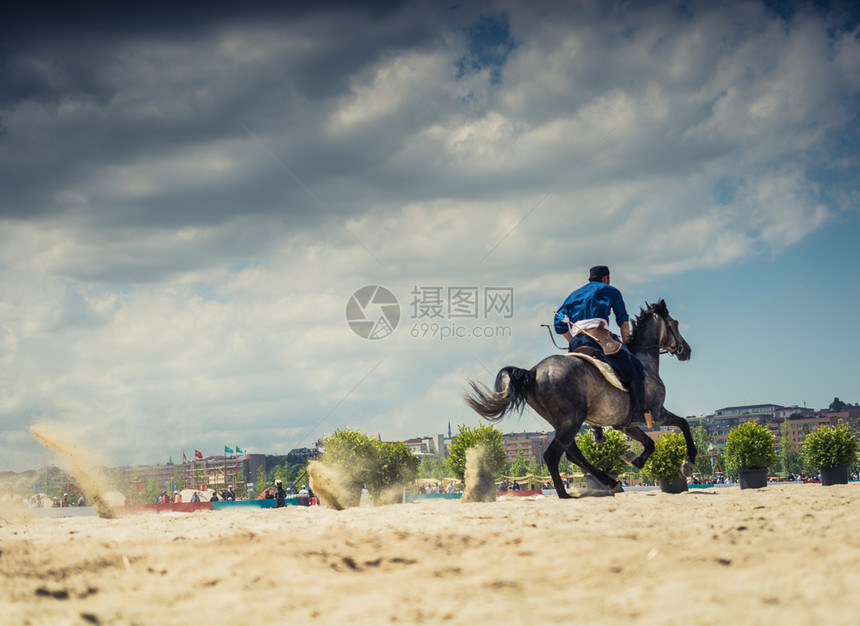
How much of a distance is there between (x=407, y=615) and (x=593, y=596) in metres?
1.23

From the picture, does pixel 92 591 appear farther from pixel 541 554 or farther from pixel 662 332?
pixel 662 332

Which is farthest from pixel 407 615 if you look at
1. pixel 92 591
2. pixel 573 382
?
pixel 573 382

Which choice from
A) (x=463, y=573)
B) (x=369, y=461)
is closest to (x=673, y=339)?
(x=369, y=461)

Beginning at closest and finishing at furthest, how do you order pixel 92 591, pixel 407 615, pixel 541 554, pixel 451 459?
pixel 407 615
pixel 92 591
pixel 541 554
pixel 451 459

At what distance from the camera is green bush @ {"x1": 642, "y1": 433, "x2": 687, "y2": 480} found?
15.2 metres

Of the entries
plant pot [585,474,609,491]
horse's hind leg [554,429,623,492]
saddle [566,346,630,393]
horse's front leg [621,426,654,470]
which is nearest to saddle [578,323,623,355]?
saddle [566,346,630,393]

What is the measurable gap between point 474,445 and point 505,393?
5797 mm

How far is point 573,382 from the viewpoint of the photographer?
1184cm

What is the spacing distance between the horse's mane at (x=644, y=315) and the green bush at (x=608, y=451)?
2.68 meters

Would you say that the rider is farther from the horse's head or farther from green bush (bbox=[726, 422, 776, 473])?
green bush (bbox=[726, 422, 776, 473])

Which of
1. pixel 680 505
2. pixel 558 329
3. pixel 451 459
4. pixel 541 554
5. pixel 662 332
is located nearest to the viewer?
pixel 541 554

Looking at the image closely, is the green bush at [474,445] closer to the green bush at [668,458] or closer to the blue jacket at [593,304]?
the green bush at [668,458]

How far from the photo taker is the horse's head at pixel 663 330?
14406 mm

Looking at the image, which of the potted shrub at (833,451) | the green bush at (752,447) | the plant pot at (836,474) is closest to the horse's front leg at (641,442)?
the green bush at (752,447)
